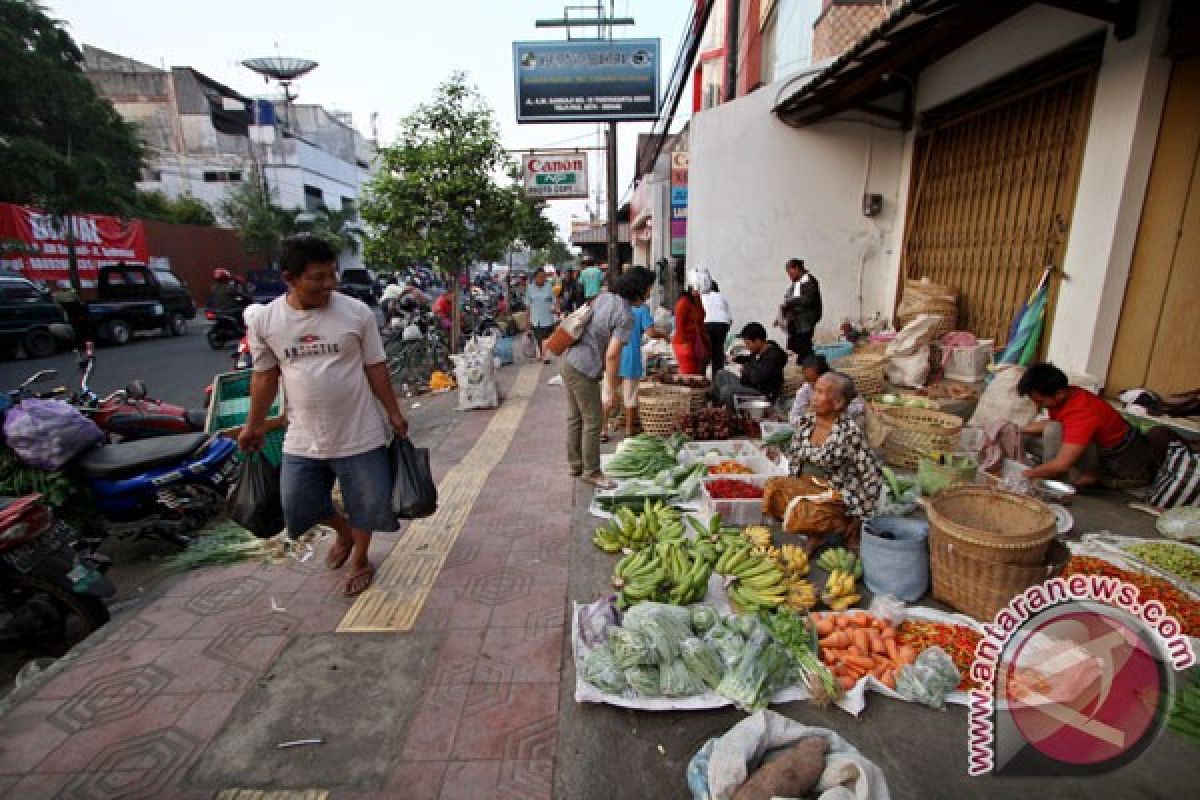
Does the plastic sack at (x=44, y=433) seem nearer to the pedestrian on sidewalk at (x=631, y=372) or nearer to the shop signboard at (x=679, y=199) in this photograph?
the pedestrian on sidewalk at (x=631, y=372)

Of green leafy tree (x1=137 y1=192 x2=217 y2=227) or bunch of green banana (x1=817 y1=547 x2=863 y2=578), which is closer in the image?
bunch of green banana (x1=817 y1=547 x2=863 y2=578)

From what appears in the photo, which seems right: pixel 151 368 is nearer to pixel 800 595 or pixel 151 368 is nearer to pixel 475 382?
pixel 475 382

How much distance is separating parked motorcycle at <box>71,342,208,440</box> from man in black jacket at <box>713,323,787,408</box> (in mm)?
5363

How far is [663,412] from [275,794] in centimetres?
450

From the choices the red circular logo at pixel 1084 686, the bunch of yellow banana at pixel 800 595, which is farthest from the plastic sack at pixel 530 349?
the red circular logo at pixel 1084 686

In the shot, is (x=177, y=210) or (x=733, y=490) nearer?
(x=733, y=490)

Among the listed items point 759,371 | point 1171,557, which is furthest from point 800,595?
point 759,371

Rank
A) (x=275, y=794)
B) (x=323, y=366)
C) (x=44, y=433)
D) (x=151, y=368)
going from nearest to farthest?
(x=275, y=794) < (x=323, y=366) < (x=44, y=433) < (x=151, y=368)

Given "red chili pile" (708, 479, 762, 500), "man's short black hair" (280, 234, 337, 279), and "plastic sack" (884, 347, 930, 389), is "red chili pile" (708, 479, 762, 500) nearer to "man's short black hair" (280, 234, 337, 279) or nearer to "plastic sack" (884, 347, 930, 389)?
"man's short black hair" (280, 234, 337, 279)

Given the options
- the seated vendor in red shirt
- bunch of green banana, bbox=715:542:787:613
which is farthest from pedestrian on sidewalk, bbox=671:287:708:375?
bunch of green banana, bbox=715:542:787:613

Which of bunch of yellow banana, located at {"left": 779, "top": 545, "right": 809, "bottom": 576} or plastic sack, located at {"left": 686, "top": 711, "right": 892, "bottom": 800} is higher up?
plastic sack, located at {"left": 686, "top": 711, "right": 892, "bottom": 800}

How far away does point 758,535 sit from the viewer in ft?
12.3

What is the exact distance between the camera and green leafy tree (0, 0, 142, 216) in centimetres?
1498

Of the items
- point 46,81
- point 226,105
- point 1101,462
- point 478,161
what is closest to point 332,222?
point 226,105
